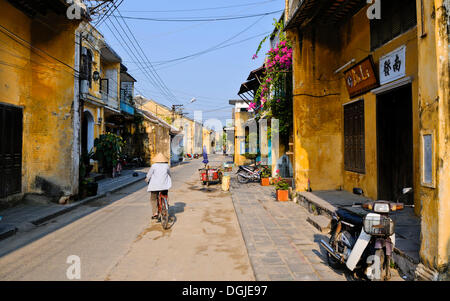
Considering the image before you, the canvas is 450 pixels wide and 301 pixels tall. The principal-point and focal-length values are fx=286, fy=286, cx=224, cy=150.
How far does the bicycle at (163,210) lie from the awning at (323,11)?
6308 mm

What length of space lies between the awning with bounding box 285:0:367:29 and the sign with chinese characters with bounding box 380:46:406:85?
6.71ft

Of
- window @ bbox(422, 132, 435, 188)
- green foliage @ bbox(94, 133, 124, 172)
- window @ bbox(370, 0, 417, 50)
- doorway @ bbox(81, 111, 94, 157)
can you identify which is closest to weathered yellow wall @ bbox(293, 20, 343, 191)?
window @ bbox(370, 0, 417, 50)

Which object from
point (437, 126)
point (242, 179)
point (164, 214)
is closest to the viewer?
point (437, 126)

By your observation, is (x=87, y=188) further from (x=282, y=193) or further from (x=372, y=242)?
(x=372, y=242)

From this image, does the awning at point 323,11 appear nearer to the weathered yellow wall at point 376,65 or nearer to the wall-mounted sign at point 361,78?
the weathered yellow wall at point 376,65

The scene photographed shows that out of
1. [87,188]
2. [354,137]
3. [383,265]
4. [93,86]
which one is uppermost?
[93,86]

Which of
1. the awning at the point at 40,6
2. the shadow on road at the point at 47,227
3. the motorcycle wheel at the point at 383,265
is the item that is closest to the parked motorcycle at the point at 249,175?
the shadow on road at the point at 47,227

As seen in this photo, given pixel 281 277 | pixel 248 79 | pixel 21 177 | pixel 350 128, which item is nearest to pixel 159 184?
pixel 281 277

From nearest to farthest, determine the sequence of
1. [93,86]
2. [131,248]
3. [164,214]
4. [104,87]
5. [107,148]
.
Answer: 1. [131,248]
2. [164,214]
3. [107,148]
4. [93,86]
5. [104,87]

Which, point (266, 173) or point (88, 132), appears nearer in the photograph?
point (266, 173)

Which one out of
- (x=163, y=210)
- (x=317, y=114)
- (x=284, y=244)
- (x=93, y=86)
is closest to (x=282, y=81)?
(x=317, y=114)

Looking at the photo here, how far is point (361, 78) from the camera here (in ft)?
26.7

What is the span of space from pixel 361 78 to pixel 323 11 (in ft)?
7.44

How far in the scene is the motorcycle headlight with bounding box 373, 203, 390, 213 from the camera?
3.46 metres
